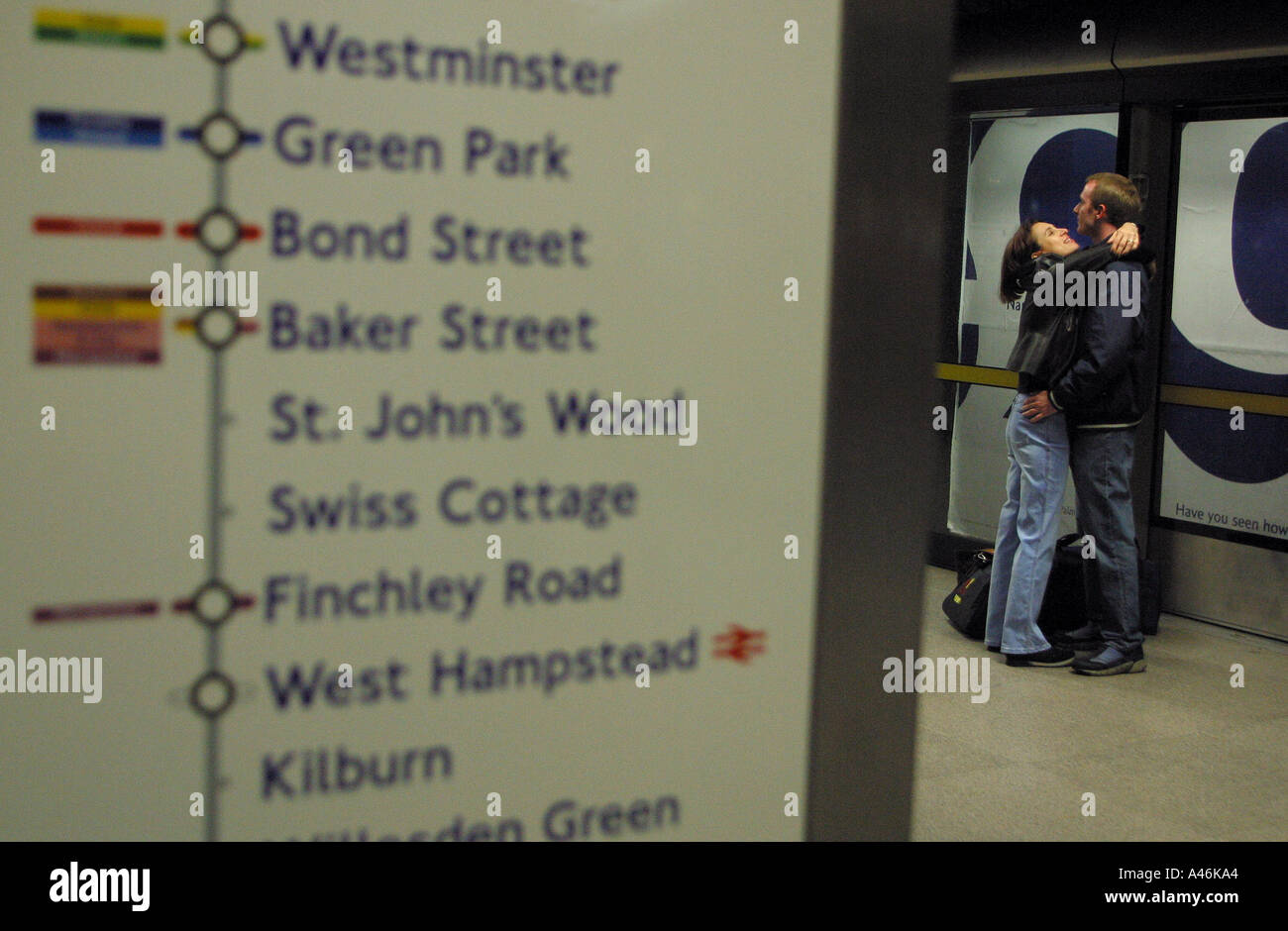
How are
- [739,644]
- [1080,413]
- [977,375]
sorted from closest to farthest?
[739,644] → [1080,413] → [977,375]

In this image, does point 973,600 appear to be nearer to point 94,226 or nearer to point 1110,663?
point 1110,663

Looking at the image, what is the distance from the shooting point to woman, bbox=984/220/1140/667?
4875 millimetres

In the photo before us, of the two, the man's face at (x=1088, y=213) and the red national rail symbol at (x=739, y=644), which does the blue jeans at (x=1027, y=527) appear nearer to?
the man's face at (x=1088, y=213)

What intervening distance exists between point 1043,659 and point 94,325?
15.4 feet

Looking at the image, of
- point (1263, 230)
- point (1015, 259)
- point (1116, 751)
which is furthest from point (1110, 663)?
point (1263, 230)

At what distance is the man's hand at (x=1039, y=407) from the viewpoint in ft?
16.1

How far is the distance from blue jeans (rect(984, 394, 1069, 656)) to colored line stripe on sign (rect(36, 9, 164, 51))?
14.2 feet

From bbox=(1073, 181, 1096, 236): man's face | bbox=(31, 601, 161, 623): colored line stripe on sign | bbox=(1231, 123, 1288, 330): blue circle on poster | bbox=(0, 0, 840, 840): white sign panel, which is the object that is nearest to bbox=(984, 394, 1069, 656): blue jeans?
bbox=(1073, 181, 1096, 236): man's face

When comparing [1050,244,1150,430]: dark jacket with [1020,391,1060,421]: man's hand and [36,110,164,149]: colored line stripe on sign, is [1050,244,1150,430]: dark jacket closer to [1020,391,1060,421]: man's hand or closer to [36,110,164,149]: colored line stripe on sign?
[1020,391,1060,421]: man's hand

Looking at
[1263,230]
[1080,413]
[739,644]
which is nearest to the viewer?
[739,644]

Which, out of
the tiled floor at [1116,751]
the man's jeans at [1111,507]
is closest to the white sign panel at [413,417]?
the tiled floor at [1116,751]

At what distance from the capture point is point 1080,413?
4.88m

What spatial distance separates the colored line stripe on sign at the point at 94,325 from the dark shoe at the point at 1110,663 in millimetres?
4590
